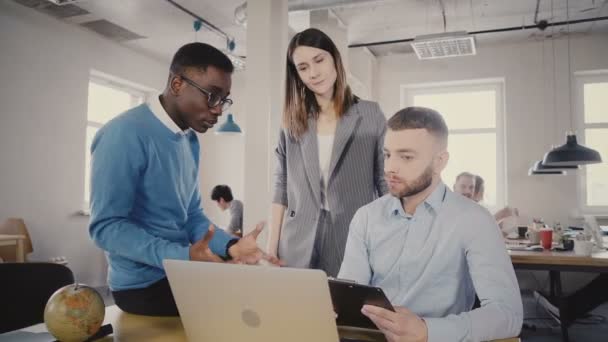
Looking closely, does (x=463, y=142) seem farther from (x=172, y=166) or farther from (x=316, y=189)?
(x=172, y=166)

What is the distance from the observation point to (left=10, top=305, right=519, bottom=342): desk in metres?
1.10

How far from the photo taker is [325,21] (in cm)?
569

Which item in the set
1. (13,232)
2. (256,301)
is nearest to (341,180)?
(256,301)

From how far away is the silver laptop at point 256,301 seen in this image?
82cm

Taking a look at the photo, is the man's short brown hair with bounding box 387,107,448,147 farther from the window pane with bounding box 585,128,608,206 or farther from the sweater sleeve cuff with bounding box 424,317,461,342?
the window pane with bounding box 585,128,608,206

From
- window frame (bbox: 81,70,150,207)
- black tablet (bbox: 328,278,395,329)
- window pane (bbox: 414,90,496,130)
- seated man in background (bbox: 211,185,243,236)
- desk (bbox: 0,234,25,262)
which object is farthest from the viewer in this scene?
window pane (bbox: 414,90,496,130)

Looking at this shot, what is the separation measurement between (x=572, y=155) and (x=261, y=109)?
9.17 ft

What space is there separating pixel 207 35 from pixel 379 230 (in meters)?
5.55

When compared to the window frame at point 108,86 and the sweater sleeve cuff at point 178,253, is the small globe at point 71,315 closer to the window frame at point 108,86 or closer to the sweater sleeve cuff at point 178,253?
the sweater sleeve cuff at point 178,253

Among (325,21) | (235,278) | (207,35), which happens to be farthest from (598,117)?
(235,278)

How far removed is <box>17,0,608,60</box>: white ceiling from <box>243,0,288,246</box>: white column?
677mm

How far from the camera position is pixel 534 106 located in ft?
22.2

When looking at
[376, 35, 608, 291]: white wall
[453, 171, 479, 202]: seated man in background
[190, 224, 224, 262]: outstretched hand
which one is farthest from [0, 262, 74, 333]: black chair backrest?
[376, 35, 608, 291]: white wall

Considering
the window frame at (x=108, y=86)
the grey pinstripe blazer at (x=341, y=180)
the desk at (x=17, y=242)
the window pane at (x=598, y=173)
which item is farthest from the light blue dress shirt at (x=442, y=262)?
the window pane at (x=598, y=173)
